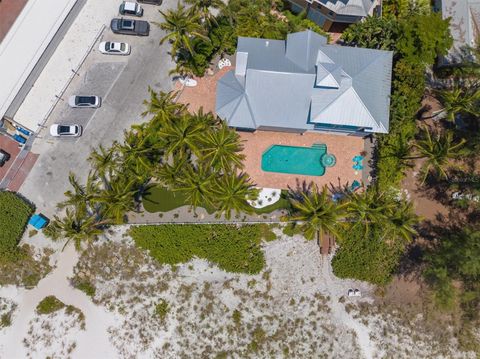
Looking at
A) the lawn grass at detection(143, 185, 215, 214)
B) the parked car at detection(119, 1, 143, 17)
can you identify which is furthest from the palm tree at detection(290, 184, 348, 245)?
the parked car at detection(119, 1, 143, 17)

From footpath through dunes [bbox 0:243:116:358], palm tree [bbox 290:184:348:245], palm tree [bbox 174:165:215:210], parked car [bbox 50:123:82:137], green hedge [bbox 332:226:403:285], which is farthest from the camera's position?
parked car [bbox 50:123:82:137]

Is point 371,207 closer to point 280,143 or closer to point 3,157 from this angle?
point 280,143

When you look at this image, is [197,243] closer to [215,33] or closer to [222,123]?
[222,123]

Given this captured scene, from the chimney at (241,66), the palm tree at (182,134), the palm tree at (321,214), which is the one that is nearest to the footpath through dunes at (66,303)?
the palm tree at (182,134)

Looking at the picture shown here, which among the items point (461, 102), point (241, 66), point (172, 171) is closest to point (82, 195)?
point (172, 171)

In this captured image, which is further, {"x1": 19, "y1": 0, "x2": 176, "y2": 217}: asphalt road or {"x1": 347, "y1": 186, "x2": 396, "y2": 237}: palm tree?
{"x1": 19, "y1": 0, "x2": 176, "y2": 217}: asphalt road

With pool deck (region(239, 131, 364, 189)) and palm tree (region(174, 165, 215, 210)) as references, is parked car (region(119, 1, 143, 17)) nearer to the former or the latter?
pool deck (region(239, 131, 364, 189))

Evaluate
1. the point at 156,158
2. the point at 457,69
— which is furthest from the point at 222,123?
the point at 457,69

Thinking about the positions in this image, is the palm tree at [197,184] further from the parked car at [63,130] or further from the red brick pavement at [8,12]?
the red brick pavement at [8,12]
